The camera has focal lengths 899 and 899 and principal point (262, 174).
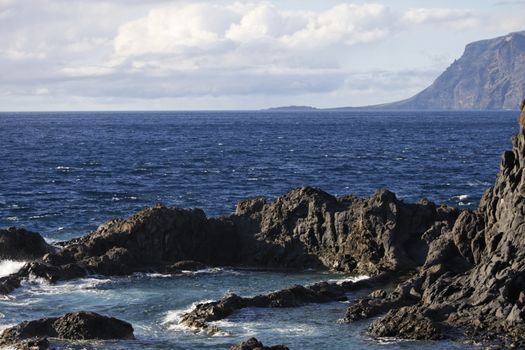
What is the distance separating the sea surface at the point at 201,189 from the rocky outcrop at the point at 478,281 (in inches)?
61.9

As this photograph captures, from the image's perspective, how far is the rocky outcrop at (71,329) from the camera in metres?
36.1

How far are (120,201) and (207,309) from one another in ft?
132

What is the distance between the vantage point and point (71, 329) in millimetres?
36531

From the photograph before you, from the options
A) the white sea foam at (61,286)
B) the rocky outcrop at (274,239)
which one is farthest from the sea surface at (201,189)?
the rocky outcrop at (274,239)

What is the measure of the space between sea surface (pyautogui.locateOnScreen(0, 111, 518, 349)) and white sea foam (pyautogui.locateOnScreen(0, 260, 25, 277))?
11cm

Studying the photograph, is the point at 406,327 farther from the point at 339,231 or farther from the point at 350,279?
the point at 339,231

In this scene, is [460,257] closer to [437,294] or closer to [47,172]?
[437,294]

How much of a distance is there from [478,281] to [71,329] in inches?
684

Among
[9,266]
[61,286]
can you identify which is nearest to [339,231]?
[61,286]

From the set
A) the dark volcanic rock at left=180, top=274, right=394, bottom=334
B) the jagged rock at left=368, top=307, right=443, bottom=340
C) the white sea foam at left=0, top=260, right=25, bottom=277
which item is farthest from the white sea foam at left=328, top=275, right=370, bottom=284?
the white sea foam at left=0, top=260, right=25, bottom=277

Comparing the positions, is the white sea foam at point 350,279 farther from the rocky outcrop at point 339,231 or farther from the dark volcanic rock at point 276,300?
the dark volcanic rock at point 276,300

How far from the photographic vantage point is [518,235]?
1581 inches

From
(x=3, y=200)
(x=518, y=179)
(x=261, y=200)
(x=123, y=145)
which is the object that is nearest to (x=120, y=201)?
(x=3, y=200)

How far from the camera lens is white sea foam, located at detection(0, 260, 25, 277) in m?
50.6
